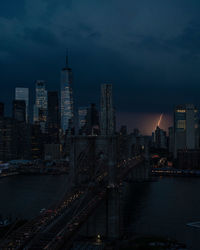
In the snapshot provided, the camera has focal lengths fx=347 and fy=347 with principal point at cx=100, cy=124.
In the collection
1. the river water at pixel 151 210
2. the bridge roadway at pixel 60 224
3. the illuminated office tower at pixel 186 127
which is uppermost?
the illuminated office tower at pixel 186 127

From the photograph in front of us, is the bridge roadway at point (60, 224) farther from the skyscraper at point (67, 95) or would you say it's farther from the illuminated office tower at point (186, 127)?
the skyscraper at point (67, 95)

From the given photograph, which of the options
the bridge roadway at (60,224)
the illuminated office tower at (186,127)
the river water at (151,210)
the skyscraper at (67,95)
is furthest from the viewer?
the skyscraper at (67,95)

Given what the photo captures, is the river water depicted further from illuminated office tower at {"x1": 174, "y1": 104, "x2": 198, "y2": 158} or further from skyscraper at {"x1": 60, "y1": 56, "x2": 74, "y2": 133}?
skyscraper at {"x1": 60, "y1": 56, "x2": 74, "y2": 133}

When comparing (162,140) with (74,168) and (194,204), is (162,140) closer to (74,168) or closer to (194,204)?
(194,204)

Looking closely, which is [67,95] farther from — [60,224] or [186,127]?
[60,224]

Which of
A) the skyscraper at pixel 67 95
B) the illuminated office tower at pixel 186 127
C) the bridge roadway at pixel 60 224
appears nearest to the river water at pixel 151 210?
the bridge roadway at pixel 60 224
